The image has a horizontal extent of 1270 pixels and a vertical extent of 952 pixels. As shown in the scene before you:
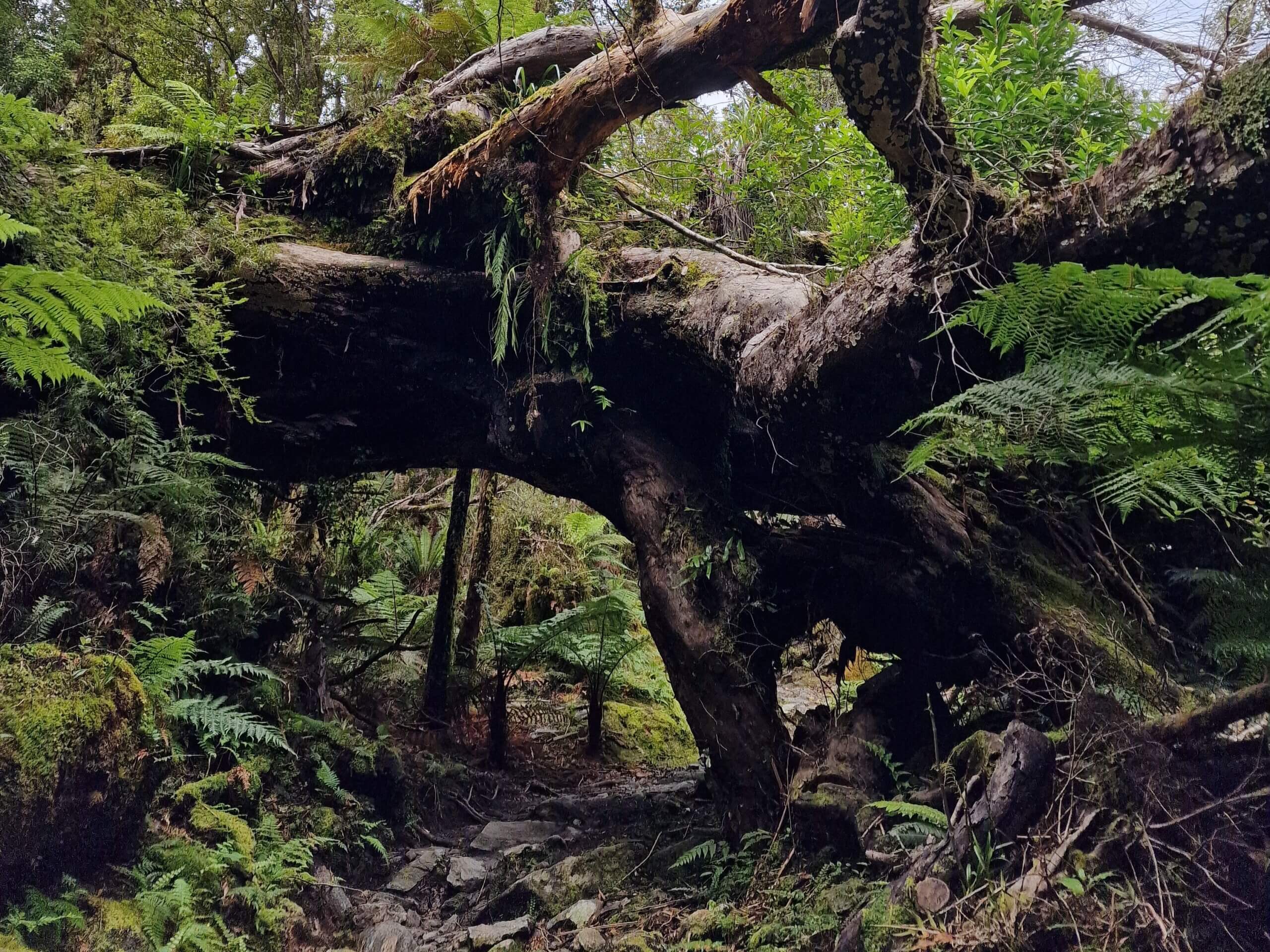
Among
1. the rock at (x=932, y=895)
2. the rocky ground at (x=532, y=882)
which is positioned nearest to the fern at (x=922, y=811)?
the rock at (x=932, y=895)

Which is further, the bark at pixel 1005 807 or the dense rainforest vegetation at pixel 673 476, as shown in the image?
the bark at pixel 1005 807

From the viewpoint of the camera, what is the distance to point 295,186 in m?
5.94

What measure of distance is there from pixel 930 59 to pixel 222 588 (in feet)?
16.0

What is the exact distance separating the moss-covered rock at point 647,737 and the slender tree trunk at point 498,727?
44.3 inches

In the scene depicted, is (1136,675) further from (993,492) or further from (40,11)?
(40,11)

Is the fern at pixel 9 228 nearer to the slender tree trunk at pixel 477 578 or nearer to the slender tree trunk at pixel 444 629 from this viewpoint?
the slender tree trunk at pixel 444 629

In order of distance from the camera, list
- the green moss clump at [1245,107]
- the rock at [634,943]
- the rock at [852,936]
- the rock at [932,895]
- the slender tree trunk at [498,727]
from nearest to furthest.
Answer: the green moss clump at [1245,107] → the rock at [932,895] → the rock at [852,936] → the rock at [634,943] → the slender tree trunk at [498,727]

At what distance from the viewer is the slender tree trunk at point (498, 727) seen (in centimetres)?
677

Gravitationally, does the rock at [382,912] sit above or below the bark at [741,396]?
below

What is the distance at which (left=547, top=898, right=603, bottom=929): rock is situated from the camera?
12.7ft

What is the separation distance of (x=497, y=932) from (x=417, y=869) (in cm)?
121

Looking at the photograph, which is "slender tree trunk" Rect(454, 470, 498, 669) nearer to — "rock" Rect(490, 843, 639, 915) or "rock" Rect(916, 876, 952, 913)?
"rock" Rect(490, 843, 639, 915)

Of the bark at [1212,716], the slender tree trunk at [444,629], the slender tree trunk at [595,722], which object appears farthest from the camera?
the slender tree trunk at [595,722]

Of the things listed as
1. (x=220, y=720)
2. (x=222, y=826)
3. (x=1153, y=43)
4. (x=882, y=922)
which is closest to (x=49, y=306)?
(x=220, y=720)
